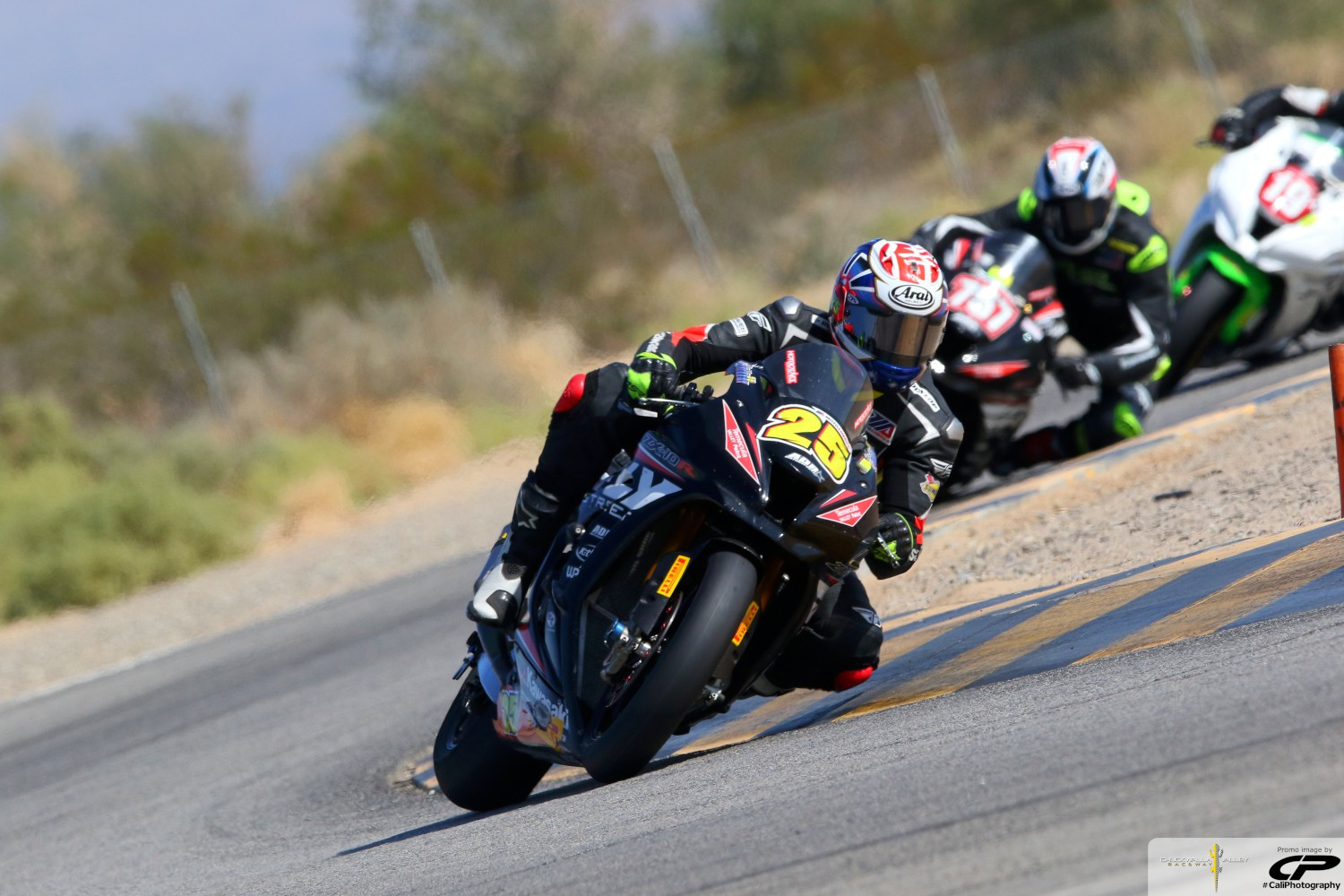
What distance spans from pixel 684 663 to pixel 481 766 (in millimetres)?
1352

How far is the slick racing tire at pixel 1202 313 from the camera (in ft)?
34.7

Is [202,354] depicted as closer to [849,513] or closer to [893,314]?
[893,314]

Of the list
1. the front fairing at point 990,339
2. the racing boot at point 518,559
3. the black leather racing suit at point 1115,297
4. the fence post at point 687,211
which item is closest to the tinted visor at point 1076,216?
the black leather racing suit at point 1115,297

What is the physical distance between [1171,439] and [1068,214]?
1480 millimetres

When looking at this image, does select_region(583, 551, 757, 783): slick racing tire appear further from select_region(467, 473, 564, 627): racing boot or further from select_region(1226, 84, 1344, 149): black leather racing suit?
select_region(1226, 84, 1344, 149): black leather racing suit

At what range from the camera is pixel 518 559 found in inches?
214

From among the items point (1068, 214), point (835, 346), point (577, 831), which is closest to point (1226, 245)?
point (1068, 214)

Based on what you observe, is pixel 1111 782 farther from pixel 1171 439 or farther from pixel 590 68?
pixel 590 68

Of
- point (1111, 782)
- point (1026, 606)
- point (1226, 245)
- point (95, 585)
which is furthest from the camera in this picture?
point (95, 585)

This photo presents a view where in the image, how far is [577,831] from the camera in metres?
4.27

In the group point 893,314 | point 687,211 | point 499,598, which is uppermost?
point 893,314

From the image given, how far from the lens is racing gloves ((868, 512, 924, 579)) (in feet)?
16.8

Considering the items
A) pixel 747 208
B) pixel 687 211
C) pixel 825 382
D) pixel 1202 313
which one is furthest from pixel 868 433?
pixel 747 208

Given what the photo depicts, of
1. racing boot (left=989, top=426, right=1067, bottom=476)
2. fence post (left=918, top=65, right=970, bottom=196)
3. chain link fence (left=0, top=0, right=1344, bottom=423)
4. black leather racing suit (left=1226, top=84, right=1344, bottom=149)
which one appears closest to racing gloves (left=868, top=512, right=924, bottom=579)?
racing boot (left=989, top=426, right=1067, bottom=476)
